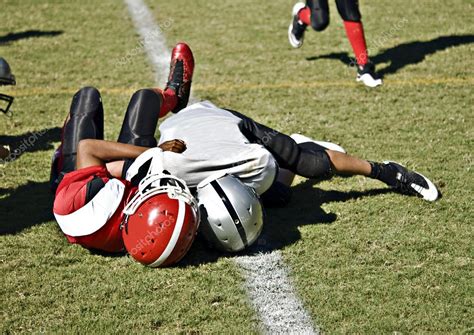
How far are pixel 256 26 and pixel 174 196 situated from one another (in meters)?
5.52

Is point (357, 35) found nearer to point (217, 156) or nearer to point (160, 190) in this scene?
point (217, 156)

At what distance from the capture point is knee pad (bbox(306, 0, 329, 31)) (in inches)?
294

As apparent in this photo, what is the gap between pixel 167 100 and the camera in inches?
205

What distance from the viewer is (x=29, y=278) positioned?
391 centimetres

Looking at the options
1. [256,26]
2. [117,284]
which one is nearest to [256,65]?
[256,26]

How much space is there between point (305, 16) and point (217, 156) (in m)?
3.97

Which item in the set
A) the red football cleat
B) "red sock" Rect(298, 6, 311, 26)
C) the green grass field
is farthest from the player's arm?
"red sock" Rect(298, 6, 311, 26)

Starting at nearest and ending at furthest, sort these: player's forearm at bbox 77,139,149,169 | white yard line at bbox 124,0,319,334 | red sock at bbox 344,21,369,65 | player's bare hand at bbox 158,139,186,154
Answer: white yard line at bbox 124,0,319,334 < player's bare hand at bbox 158,139,186,154 < player's forearm at bbox 77,139,149,169 < red sock at bbox 344,21,369,65

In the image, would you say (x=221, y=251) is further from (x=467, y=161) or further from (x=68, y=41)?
(x=68, y=41)

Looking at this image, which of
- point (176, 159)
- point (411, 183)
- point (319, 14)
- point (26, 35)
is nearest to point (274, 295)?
point (176, 159)

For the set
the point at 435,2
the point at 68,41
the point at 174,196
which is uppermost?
the point at 174,196

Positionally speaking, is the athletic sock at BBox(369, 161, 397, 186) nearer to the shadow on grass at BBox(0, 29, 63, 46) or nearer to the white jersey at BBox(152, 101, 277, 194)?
the white jersey at BBox(152, 101, 277, 194)

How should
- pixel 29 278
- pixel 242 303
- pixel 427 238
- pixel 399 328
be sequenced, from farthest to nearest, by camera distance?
pixel 427 238, pixel 29 278, pixel 242 303, pixel 399 328

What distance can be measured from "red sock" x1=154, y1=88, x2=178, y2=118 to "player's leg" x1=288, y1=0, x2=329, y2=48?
2632 mm
